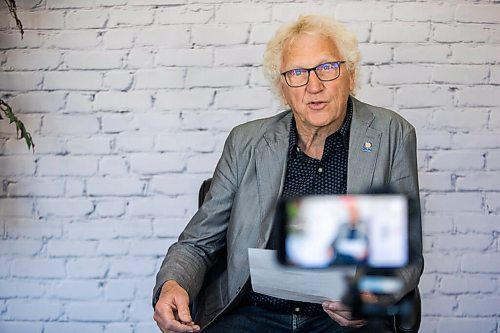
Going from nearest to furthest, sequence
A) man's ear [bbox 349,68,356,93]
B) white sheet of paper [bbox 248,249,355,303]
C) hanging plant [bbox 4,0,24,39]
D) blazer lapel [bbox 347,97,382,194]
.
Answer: white sheet of paper [bbox 248,249,355,303] → blazer lapel [bbox 347,97,382,194] → man's ear [bbox 349,68,356,93] → hanging plant [bbox 4,0,24,39]

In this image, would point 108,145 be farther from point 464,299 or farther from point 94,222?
point 464,299

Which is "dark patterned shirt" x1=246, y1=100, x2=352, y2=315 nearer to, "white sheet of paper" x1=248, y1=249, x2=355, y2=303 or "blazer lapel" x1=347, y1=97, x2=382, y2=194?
"blazer lapel" x1=347, y1=97, x2=382, y2=194

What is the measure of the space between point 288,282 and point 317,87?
43 centimetres

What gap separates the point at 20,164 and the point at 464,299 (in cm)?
139

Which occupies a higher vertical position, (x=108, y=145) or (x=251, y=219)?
(x=108, y=145)

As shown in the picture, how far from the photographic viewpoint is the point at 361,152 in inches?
51.4

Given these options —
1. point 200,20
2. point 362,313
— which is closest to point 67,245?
point 200,20

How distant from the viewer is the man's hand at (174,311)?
3.76ft

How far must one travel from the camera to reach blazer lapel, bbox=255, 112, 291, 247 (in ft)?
4.34

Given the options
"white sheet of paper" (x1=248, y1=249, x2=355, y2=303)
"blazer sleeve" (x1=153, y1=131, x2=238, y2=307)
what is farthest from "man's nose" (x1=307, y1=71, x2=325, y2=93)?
"white sheet of paper" (x1=248, y1=249, x2=355, y2=303)

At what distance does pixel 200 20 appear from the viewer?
5.91 feet

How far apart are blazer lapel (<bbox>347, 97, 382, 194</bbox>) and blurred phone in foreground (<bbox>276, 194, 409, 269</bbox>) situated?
773 mm

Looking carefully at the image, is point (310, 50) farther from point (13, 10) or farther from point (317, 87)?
point (13, 10)

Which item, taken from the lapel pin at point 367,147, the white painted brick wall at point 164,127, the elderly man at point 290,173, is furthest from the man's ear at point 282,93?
the white painted brick wall at point 164,127
